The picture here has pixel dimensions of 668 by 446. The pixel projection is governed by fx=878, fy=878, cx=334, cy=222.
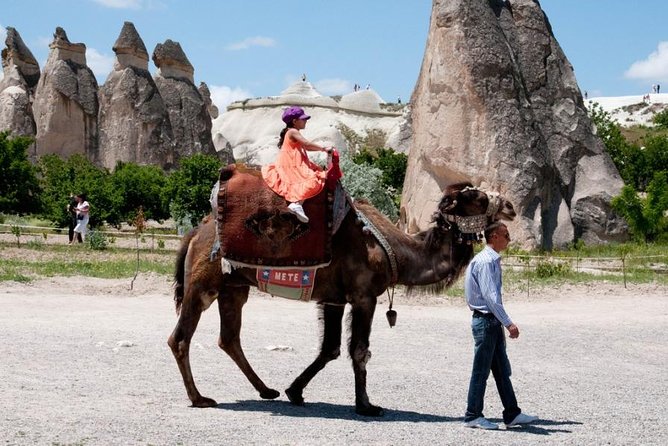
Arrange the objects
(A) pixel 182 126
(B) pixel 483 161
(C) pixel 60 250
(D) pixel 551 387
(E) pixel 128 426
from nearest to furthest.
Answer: (E) pixel 128 426 → (D) pixel 551 387 → (C) pixel 60 250 → (B) pixel 483 161 → (A) pixel 182 126

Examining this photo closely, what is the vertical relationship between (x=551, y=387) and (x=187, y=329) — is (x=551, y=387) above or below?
below

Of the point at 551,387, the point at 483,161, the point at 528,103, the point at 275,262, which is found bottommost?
the point at 551,387

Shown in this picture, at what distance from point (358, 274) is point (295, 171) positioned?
0.97 metres

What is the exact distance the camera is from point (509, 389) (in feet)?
20.9

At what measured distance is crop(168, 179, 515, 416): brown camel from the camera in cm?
686

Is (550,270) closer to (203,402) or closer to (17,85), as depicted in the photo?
(203,402)

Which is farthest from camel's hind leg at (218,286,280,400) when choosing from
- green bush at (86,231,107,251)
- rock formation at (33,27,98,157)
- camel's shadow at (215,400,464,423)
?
rock formation at (33,27,98,157)

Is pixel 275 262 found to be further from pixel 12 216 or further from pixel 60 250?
pixel 12 216

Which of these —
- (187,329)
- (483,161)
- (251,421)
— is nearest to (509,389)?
(251,421)

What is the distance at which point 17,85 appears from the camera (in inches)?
2084

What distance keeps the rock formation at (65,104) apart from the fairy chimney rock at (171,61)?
5.63 m

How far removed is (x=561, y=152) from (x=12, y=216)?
2170 cm

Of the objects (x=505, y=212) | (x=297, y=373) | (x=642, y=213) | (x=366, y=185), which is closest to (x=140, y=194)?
(x=366, y=185)

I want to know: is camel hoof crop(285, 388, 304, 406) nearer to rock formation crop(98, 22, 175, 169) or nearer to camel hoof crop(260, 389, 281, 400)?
camel hoof crop(260, 389, 281, 400)
